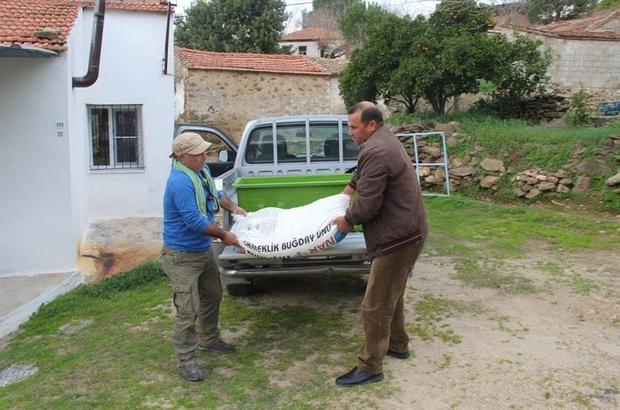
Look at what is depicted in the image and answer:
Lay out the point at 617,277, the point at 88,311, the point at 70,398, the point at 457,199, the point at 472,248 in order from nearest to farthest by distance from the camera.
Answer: the point at 70,398 < the point at 88,311 < the point at 617,277 < the point at 472,248 < the point at 457,199

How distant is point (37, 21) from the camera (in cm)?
752

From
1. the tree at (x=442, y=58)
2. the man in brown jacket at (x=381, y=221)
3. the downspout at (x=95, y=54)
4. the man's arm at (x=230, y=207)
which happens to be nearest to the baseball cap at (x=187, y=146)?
the man's arm at (x=230, y=207)

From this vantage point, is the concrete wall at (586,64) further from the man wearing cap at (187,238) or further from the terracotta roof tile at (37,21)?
the man wearing cap at (187,238)

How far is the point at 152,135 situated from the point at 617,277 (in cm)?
750

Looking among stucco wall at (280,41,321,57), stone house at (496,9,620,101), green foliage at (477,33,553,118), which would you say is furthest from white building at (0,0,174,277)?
stucco wall at (280,41,321,57)

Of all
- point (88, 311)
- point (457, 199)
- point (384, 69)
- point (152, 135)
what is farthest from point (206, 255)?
point (384, 69)

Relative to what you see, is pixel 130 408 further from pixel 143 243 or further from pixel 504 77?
pixel 504 77

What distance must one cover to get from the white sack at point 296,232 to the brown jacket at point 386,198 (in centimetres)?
36

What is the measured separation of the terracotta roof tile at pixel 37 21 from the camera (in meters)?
6.63

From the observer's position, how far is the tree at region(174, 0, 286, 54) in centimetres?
2594

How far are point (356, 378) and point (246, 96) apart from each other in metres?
16.4

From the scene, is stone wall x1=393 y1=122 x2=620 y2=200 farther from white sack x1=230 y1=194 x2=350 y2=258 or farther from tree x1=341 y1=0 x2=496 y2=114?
white sack x1=230 y1=194 x2=350 y2=258

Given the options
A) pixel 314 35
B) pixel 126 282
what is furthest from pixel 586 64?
pixel 314 35

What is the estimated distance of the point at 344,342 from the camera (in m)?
4.58
